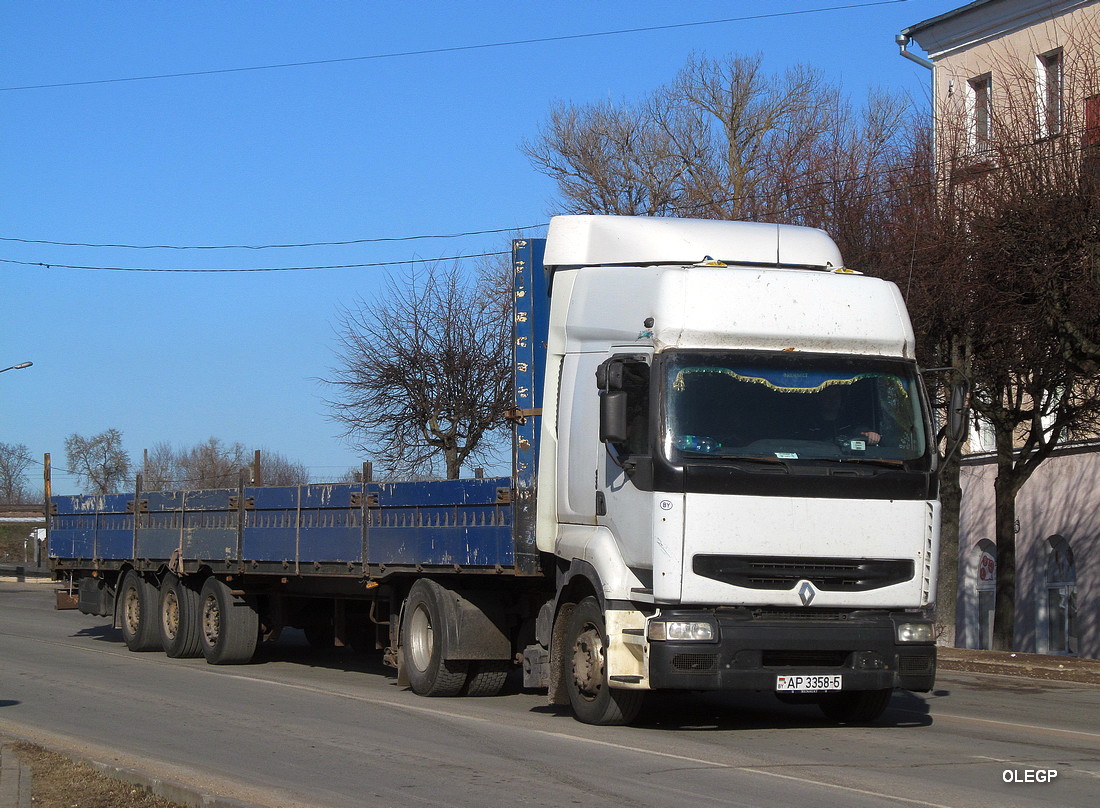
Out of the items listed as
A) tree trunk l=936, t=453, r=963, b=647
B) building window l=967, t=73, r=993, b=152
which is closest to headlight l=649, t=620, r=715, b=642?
building window l=967, t=73, r=993, b=152

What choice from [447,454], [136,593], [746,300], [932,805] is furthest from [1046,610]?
[932,805]

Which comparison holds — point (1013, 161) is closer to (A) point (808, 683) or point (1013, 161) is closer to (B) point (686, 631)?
(A) point (808, 683)

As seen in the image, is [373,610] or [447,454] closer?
[373,610]

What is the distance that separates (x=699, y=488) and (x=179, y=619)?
1076 cm

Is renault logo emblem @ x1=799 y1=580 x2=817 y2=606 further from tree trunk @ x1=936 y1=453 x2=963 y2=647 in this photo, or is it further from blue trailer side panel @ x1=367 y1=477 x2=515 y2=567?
tree trunk @ x1=936 y1=453 x2=963 y2=647

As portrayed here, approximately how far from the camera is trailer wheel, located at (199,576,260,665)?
16875 millimetres

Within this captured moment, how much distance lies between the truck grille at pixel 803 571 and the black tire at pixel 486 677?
3.84 meters

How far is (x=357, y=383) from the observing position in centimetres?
3512

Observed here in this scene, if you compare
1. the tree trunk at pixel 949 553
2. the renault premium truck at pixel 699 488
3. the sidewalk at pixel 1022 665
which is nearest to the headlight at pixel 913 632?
the renault premium truck at pixel 699 488

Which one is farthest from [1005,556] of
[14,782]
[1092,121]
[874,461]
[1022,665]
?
[14,782]

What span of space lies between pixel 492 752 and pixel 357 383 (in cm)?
2647

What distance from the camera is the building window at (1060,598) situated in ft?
82.4

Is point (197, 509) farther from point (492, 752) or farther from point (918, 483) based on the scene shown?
point (918, 483)

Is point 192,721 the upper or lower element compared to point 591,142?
lower
